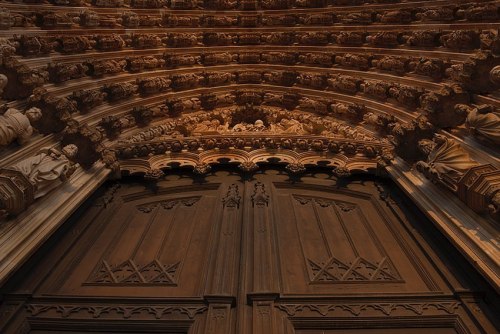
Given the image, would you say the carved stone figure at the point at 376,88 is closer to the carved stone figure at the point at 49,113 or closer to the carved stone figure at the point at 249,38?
the carved stone figure at the point at 249,38

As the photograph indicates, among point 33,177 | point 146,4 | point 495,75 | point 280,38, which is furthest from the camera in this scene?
point 280,38

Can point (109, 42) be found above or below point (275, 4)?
below

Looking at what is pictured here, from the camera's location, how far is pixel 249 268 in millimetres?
3646

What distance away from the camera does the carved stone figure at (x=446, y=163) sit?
3.46m

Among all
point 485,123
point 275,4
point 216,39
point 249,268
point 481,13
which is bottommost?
point 249,268

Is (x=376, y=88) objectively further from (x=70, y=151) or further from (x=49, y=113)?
(x=49, y=113)

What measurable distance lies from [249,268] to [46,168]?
81.1 inches

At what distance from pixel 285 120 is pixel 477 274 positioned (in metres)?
4.73

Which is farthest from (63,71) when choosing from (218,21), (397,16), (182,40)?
(397,16)

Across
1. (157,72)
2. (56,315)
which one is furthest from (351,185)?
(157,72)

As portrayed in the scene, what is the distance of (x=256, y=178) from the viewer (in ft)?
17.1

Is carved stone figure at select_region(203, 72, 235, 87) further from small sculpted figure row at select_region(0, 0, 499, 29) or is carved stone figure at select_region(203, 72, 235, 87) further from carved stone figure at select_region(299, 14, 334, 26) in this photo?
carved stone figure at select_region(299, 14, 334, 26)

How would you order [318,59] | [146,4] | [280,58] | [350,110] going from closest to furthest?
[350,110] < [318,59] < [146,4] < [280,58]

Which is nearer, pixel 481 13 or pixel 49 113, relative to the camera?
pixel 49 113
